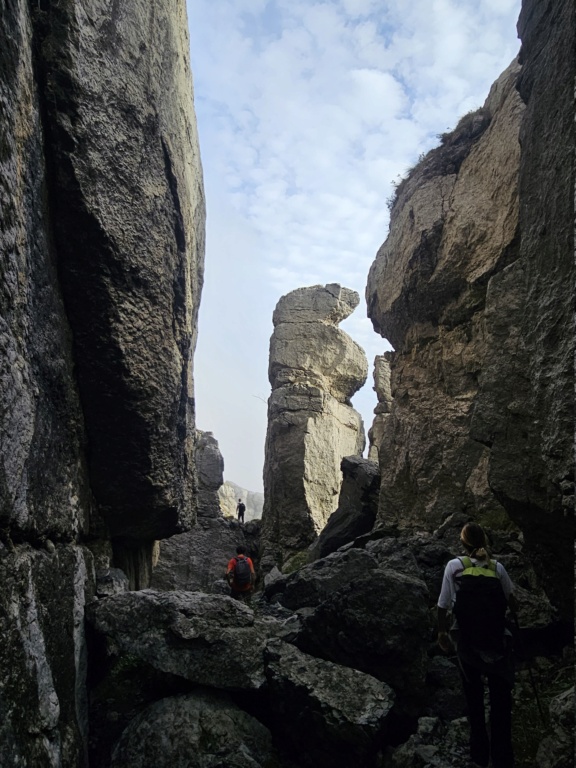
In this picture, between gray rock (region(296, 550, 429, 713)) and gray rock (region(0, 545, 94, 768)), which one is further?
gray rock (region(296, 550, 429, 713))

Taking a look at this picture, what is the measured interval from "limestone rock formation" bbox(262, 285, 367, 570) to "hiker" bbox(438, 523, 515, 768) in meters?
14.2

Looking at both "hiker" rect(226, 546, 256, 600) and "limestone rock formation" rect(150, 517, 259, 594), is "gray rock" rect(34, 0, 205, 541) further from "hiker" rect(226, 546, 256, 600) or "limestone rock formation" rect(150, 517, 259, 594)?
"limestone rock formation" rect(150, 517, 259, 594)

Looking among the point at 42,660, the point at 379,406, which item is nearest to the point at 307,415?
the point at 379,406

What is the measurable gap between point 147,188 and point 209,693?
5.15 m

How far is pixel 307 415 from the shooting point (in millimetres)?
20953

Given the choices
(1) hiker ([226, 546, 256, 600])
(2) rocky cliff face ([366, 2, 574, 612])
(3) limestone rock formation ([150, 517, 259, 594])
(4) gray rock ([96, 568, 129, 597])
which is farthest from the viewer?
(3) limestone rock formation ([150, 517, 259, 594])

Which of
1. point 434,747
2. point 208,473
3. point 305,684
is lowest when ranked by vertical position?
point 434,747

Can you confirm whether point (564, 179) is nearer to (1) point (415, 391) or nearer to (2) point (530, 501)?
(2) point (530, 501)

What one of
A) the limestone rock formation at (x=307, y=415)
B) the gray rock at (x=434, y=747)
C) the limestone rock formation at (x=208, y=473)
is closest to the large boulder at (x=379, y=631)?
the gray rock at (x=434, y=747)

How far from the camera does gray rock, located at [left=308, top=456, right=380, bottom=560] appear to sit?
44.5 feet

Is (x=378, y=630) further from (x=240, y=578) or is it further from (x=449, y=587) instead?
(x=240, y=578)

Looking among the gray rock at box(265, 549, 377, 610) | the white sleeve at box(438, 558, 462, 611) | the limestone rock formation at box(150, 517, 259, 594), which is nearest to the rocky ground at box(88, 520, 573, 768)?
the white sleeve at box(438, 558, 462, 611)

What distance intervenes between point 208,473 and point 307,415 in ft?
24.3

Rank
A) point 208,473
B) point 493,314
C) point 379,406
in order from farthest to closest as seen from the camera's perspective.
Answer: point 379,406
point 208,473
point 493,314
